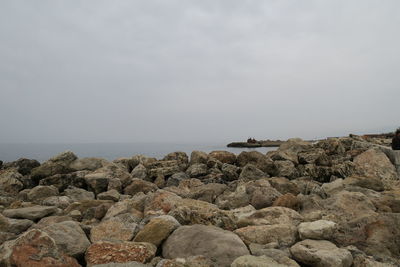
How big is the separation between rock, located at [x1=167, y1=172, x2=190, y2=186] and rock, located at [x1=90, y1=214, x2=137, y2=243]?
21.2ft

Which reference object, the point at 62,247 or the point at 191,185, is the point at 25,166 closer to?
the point at 191,185

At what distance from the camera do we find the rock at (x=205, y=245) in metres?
4.39

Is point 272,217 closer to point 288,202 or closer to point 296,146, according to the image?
point 288,202

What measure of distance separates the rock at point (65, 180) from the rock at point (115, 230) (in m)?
7.23

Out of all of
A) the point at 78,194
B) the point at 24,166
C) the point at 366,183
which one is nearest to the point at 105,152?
the point at 24,166

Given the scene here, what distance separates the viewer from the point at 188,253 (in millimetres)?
Answer: 4539

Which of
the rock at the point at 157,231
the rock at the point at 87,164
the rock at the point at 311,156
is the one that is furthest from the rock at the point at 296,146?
the rock at the point at 157,231

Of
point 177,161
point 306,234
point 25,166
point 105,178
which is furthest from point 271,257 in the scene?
point 25,166

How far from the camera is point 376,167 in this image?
11.3 metres

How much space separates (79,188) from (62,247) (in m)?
7.55

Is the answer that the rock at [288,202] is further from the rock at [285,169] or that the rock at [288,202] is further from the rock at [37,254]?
the rock at [37,254]

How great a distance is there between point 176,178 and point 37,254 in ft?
27.4

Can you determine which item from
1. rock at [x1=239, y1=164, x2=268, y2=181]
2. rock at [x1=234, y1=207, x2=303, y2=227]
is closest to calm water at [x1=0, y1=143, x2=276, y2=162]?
rock at [x1=239, y1=164, x2=268, y2=181]

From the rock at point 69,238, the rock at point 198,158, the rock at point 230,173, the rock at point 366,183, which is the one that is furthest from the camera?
the rock at point 198,158
